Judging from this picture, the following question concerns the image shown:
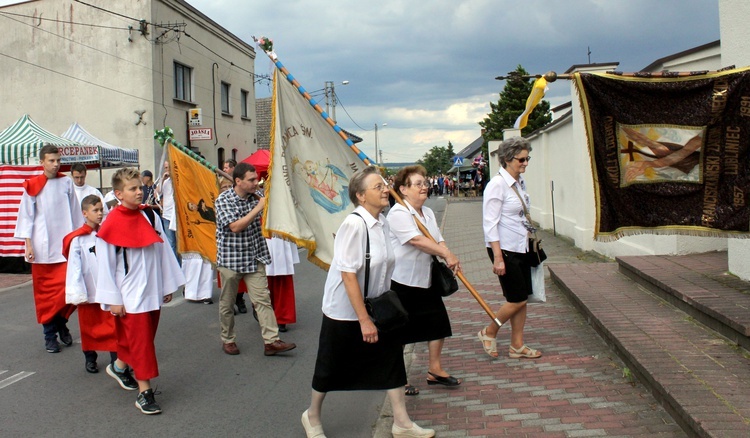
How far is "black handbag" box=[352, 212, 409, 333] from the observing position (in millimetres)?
3855

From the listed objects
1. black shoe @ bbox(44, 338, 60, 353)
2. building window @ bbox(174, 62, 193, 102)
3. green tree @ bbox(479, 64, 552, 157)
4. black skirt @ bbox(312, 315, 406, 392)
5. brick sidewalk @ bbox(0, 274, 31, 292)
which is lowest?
black shoe @ bbox(44, 338, 60, 353)

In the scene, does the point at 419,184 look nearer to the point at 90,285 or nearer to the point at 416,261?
the point at 416,261

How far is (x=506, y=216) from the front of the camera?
551cm

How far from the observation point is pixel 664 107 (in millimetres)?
4695

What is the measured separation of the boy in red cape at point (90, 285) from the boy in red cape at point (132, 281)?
45cm

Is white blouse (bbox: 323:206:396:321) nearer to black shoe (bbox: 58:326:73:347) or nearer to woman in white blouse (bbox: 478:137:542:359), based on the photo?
woman in white blouse (bbox: 478:137:542:359)

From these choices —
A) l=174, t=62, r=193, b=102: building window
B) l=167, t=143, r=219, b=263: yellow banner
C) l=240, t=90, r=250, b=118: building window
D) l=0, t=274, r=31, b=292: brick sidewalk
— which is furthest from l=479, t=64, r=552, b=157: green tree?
l=167, t=143, r=219, b=263: yellow banner

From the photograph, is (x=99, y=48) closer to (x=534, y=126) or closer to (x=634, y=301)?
(x=634, y=301)

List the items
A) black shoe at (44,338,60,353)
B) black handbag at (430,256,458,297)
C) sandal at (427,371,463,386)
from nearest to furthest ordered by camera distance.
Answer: black handbag at (430,256,458,297), sandal at (427,371,463,386), black shoe at (44,338,60,353)

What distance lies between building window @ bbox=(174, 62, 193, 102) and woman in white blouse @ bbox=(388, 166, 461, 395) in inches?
808

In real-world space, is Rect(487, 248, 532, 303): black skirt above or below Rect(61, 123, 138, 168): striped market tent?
below

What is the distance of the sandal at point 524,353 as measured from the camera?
19.0ft

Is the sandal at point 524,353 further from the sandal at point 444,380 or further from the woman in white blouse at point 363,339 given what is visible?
the woman in white blouse at point 363,339

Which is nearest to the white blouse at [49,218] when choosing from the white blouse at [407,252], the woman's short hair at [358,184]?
the white blouse at [407,252]
